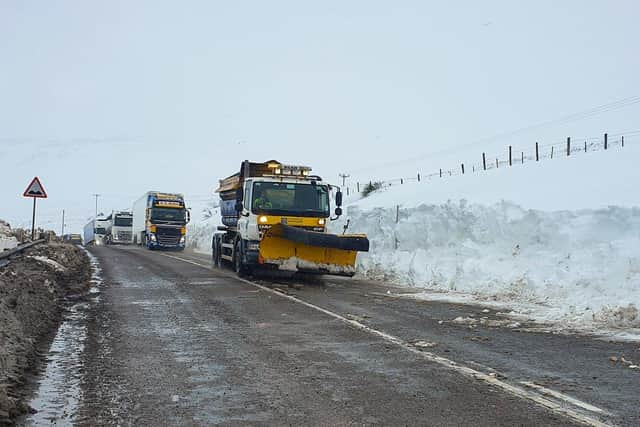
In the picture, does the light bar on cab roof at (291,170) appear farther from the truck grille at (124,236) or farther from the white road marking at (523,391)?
the truck grille at (124,236)

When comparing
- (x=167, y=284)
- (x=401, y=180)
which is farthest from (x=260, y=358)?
(x=401, y=180)

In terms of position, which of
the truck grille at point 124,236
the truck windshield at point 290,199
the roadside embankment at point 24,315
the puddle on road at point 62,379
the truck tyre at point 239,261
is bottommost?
the puddle on road at point 62,379

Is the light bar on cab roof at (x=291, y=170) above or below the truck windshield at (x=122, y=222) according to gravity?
above

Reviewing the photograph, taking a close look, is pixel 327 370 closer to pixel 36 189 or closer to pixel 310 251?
pixel 310 251

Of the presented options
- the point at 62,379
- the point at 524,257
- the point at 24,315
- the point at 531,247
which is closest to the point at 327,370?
the point at 62,379

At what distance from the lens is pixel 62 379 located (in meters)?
5.85

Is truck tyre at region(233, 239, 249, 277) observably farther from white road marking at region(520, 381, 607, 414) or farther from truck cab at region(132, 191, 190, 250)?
truck cab at region(132, 191, 190, 250)

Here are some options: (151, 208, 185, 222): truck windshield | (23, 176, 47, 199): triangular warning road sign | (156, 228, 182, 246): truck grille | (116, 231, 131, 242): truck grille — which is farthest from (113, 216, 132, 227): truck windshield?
(23, 176, 47, 199): triangular warning road sign

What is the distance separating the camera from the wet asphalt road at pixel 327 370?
4.87 meters

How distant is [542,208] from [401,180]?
104 ft

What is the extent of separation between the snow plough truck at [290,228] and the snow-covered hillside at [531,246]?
2694mm

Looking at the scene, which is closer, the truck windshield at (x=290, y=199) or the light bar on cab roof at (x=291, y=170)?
the truck windshield at (x=290, y=199)

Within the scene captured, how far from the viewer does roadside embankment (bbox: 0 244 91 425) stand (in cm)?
536

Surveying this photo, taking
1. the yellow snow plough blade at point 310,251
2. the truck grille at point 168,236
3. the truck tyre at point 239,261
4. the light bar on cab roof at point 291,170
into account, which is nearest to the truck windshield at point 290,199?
the light bar on cab roof at point 291,170
